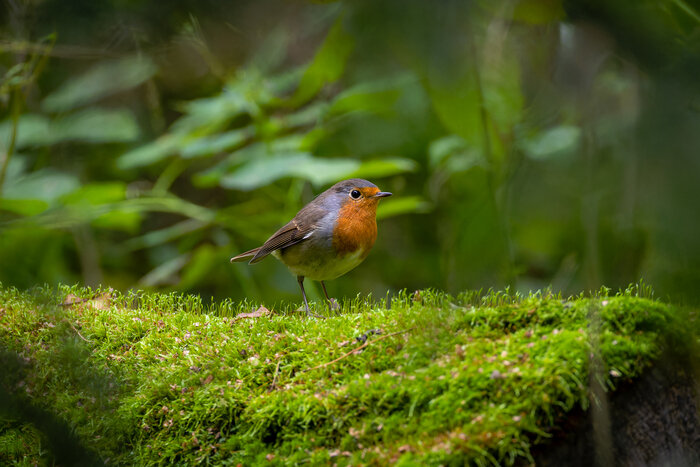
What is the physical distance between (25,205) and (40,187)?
16cm

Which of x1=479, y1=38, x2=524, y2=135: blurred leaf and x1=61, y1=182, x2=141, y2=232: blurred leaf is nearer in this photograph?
x1=479, y1=38, x2=524, y2=135: blurred leaf

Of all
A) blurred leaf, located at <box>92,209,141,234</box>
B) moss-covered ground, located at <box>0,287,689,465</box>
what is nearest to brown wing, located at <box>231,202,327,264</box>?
moss-covered ground, located at <box>0,287,689,465</box>

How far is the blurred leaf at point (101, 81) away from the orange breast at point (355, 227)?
7.42ft

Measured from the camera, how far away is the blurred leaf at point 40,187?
3.49 metres

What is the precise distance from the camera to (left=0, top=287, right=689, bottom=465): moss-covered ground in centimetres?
150

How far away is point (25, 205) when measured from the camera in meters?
3.45

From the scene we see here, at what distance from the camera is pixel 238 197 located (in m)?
5.04

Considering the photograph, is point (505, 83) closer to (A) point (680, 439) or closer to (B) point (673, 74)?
(A) point (680, 439)

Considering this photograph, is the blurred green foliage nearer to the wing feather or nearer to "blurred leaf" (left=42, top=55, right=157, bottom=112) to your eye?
"blurred leaf" (left=42, top=55, right=157, bottom=112)

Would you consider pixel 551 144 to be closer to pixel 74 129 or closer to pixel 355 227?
pixel 355 227

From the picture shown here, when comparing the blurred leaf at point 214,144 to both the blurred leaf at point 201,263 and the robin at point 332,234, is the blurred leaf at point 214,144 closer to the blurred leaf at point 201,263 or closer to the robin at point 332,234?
the blurred leaf at point 201,263

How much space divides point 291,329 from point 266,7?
2888 millimetres

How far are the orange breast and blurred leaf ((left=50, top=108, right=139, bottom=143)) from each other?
1891 millimetres

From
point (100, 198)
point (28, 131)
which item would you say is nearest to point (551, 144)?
point (100, 198)
